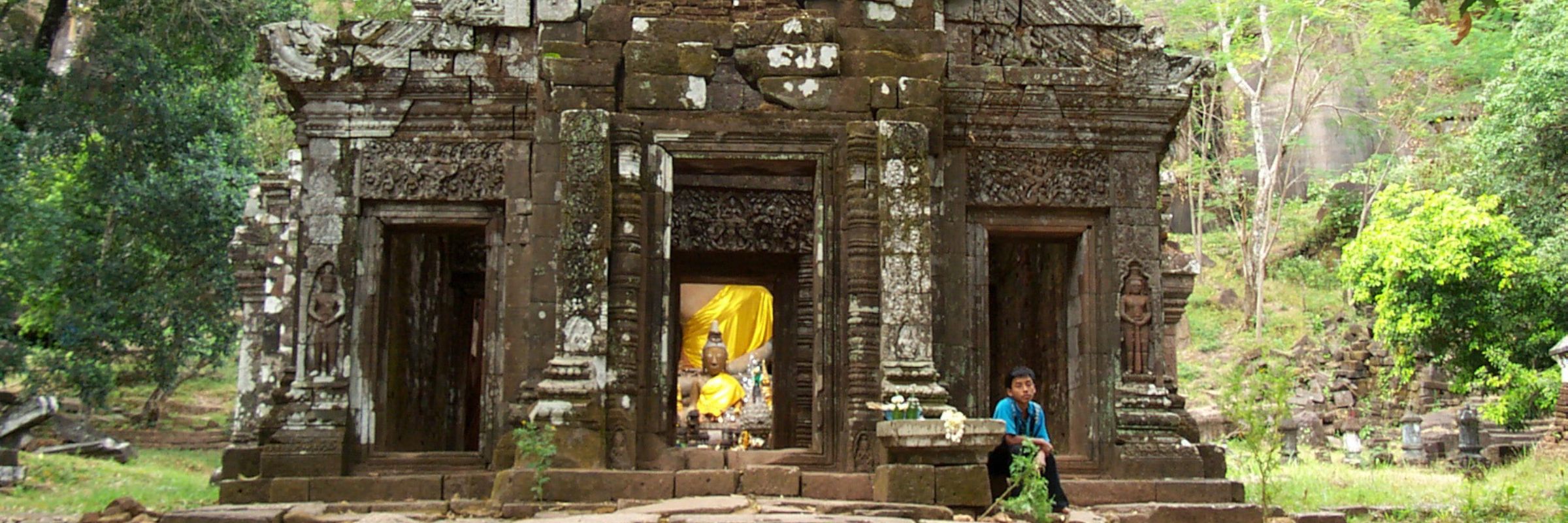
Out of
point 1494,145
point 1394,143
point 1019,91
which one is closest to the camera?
point 1019,91

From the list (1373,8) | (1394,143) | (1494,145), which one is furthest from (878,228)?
(1394,143)

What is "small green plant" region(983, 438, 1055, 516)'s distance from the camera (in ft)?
29.6

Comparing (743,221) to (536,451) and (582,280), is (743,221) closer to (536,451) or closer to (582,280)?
(582,280)

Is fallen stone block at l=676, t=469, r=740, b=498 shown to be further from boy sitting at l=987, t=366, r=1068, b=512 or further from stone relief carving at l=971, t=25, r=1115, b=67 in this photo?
stone relief carving at l=971, t=25, r=1115, b=67

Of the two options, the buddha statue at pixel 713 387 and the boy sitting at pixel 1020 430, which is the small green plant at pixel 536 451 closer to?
the boy sitting at pixel 1020 430

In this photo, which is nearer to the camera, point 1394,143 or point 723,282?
point 723,282

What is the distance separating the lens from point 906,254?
1125 cm

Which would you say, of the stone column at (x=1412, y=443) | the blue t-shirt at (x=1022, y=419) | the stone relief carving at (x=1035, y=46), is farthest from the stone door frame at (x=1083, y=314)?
the stone column at (x=1412, y=443)

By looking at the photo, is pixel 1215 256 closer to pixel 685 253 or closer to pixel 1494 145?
pixel 1494 145

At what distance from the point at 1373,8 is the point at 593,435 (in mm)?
23686

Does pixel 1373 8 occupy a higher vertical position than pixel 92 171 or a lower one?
higher

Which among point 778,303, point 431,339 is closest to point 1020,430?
point 431,339

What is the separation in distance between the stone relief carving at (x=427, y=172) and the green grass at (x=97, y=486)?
125 inches

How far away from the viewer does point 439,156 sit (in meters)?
12.7
